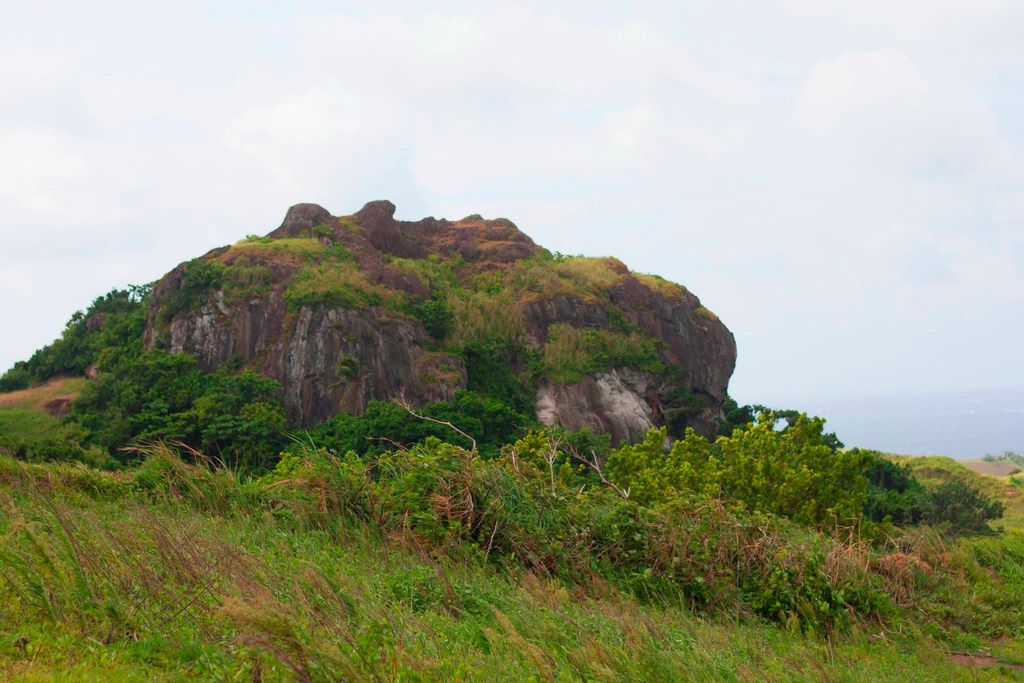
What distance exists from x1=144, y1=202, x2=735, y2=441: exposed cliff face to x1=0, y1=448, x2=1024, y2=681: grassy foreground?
24.3m

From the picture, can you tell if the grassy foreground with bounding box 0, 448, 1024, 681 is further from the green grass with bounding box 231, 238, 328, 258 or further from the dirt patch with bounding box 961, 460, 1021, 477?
the dirt patch with bounding box 961, 460, 1021, 477

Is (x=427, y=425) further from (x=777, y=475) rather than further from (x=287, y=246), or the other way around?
(x=777, y=475)

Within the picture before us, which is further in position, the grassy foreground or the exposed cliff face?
the exposed cliff face

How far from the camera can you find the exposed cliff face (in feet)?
109

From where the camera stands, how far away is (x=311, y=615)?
497 cm

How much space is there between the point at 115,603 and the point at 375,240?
41141mm

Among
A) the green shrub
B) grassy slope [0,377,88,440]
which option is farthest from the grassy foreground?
grassy slope [0,377,88,440]

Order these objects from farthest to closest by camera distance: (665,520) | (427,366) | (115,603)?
(427,366), (665,520), (115,603)

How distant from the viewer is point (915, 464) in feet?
164

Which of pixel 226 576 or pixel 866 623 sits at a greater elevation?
pixel 226 576

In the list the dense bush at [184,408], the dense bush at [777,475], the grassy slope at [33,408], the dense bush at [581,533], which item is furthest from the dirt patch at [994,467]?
the dense bush at [581,533]

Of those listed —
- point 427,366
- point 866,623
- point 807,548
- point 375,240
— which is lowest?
point 866,623

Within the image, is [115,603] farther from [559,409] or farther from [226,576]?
[559,409]

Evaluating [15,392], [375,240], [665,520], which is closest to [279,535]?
[665,520]
